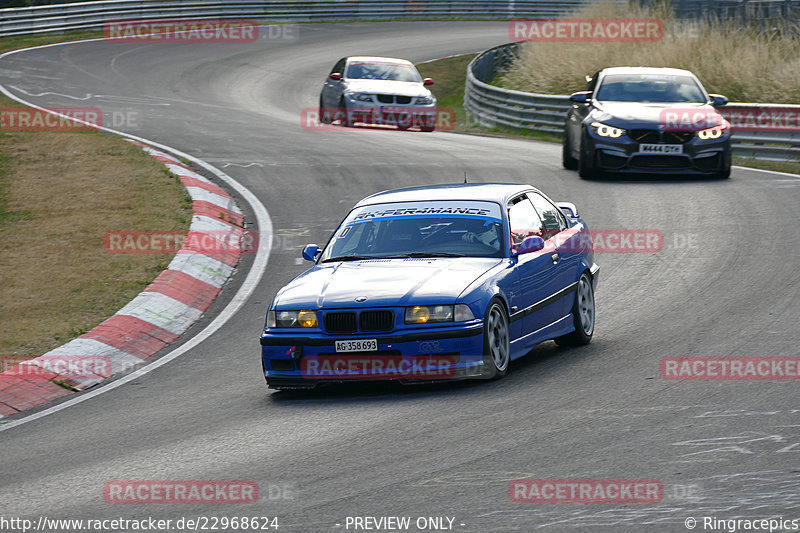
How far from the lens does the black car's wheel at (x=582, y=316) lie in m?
10.2

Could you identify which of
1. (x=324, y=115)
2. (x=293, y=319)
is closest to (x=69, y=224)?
(x=293, y=319)

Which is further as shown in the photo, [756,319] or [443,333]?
[756,319]

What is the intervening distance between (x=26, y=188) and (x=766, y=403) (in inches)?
487

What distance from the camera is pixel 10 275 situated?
1299 cm

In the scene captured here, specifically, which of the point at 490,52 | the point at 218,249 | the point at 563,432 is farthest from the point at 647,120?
the point at 490,52

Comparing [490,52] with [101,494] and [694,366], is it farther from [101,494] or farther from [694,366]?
[101,494]

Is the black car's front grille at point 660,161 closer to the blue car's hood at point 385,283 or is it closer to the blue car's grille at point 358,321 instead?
the blue car's hood at point 385,283

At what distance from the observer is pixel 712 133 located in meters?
18.3

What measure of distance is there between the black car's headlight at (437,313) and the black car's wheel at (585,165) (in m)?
10.7

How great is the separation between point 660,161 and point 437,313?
10.6 m

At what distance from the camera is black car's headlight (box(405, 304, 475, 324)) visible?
8.47 meters
